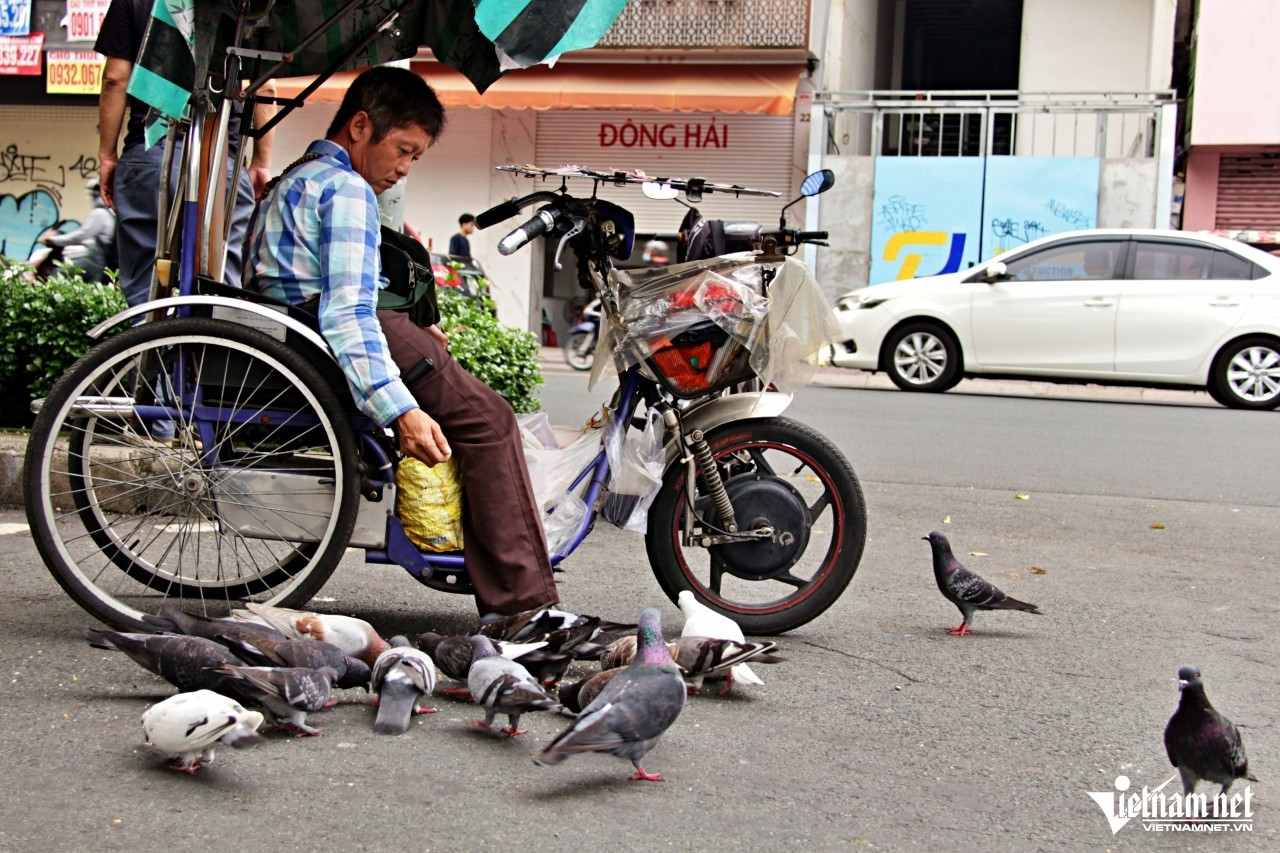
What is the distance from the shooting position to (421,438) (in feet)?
11.5

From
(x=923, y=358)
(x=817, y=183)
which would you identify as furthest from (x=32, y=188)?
(x=817, y=183)

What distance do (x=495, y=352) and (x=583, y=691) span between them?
3873mm

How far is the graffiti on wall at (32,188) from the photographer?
23.3 m

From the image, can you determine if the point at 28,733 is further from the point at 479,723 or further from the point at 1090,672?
the point at 1090,672

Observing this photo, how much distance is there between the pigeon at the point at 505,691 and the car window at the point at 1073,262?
10.9 m

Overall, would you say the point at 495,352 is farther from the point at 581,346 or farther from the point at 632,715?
the point at 581,346

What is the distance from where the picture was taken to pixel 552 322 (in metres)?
23.7

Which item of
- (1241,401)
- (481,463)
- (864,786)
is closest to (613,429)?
(481,463)

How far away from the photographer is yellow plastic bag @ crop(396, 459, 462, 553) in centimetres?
370

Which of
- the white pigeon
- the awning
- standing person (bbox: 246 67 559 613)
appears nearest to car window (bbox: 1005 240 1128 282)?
the awning

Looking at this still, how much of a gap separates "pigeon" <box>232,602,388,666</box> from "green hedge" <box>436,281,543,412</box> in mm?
3232

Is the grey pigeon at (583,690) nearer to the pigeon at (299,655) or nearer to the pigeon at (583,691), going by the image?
the pigeon at (583,691)

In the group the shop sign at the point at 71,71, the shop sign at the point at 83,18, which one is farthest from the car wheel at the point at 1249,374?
the shop sign at the point at 71,71

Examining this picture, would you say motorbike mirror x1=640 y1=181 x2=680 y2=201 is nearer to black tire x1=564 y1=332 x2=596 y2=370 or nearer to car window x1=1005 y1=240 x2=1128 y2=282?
car window x1=1005 y1=240 x2=1128 y2=282
